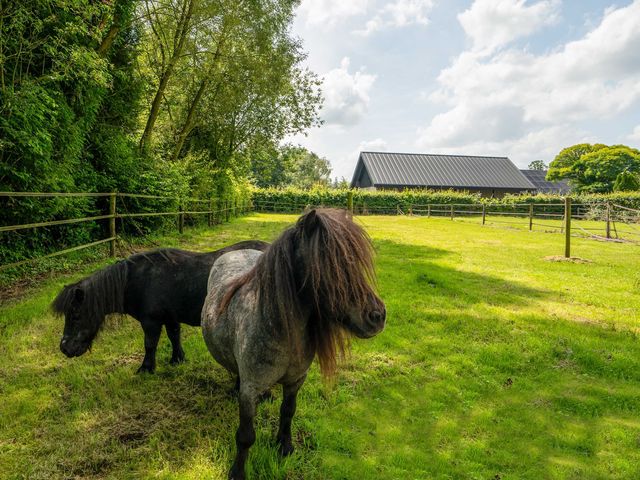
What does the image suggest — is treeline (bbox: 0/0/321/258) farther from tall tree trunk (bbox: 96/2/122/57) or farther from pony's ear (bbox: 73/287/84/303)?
pony's ear (bbox: 73/287/84/303)

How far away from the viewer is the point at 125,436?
2617mm

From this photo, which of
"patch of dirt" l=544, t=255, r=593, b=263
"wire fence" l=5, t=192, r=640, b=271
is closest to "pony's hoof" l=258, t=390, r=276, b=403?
"wire fence" l=5, t=192, r=640, b=271

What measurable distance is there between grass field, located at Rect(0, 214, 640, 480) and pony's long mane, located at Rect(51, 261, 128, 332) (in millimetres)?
647

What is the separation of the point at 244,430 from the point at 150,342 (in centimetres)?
169

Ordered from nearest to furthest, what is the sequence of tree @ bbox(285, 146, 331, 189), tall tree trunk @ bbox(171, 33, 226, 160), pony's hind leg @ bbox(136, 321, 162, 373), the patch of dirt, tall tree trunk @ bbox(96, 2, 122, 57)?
pony's hind leg @ bbox(136, 321, 162, 373)
tall tree trunk @ bbox(96, 2, 122, 57)
the patch of dirt
tall tree trunk @ bbox(171, 33, 226, 160)
tree @ bbox(285, 146, 331, 189)

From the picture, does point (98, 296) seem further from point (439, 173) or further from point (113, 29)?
point (439, 173)

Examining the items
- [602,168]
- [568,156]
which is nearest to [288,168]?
[602,168]

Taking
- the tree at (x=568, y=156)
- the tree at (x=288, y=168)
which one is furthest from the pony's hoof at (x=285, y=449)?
the tree at (x=568, y=156)

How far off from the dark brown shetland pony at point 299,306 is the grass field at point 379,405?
1.59 feet

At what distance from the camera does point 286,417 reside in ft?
8.16

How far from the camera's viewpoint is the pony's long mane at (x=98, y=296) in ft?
10.4

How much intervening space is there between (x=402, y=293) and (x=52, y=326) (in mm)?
5083

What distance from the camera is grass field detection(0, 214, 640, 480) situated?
241 cm

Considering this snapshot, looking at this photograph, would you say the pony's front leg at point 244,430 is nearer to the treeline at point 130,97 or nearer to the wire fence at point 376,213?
the wire fence at point 376,213
